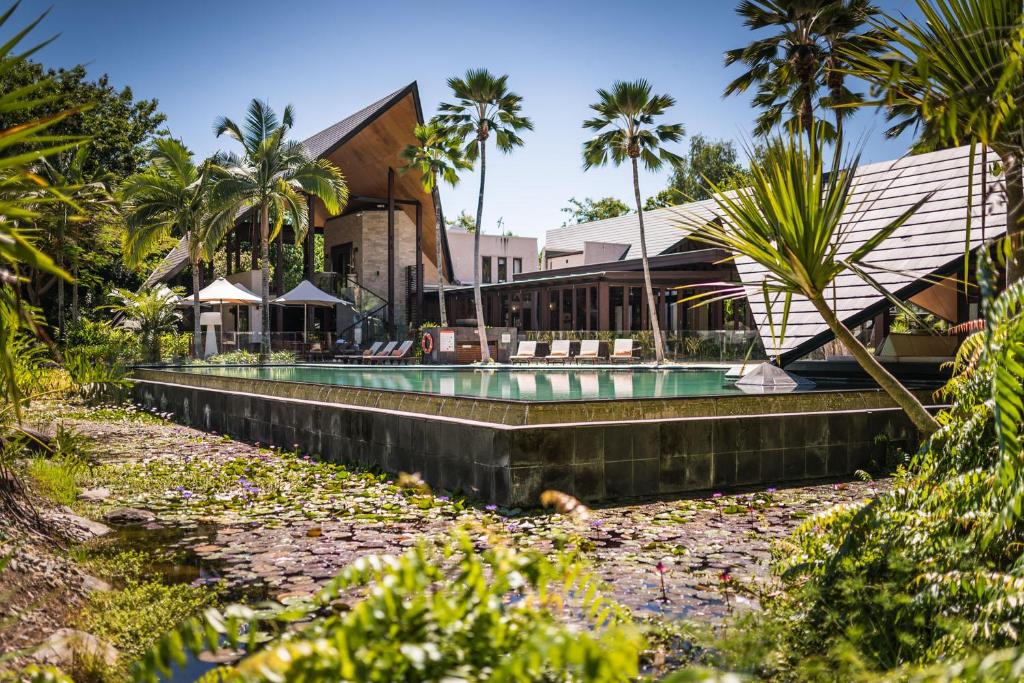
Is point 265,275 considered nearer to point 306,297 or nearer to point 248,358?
point 248,358

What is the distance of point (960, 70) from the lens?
109 inches

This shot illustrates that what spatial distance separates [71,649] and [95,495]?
12.2ft

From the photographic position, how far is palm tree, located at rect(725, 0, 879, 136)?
18.0m

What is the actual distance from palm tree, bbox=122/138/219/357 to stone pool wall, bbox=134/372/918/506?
49.8ft

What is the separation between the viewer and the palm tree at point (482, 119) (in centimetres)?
2475

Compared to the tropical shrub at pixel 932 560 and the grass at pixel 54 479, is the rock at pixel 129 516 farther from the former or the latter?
the tropical shrub at pixel 932 560

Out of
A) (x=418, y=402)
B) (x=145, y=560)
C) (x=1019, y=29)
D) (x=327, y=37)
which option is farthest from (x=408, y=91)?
(x=1019, y=29)

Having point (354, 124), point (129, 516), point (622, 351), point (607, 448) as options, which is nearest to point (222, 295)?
point (354, 124)

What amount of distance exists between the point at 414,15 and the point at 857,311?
1348 centimetres

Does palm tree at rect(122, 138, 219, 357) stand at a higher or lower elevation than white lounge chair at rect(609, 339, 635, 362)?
higher

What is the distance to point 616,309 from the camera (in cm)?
2886

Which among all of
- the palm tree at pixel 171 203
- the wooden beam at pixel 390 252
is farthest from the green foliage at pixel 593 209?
the palm tree at pixel 171 203

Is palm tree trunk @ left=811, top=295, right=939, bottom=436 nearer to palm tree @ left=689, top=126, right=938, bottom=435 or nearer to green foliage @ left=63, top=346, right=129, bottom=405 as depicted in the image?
palm tree @ left=689, top=126, right=938, bottom=435

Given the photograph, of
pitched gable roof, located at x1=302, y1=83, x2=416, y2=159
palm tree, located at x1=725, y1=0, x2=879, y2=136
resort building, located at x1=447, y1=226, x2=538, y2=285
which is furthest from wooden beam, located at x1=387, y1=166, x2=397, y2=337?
palm tree, located at x1=725, y1=0, x2=879, y2=136
